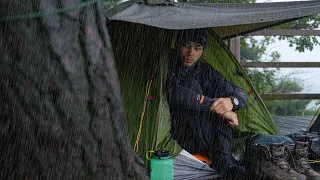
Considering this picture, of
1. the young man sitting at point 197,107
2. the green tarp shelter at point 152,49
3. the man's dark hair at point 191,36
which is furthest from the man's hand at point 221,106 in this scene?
the man's dark hair at point 191,36

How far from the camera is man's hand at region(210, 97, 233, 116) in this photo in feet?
10.00

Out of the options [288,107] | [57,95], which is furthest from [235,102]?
[288,107]

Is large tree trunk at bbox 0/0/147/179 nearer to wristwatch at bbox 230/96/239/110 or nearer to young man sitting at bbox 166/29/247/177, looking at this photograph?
young man sitting at bbox 166/29/247/177

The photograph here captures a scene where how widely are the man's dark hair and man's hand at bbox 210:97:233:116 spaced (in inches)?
20.9

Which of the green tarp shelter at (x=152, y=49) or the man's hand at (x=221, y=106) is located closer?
the green tarp shelter at (x=152, y=49)

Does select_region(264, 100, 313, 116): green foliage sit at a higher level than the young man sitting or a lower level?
lower

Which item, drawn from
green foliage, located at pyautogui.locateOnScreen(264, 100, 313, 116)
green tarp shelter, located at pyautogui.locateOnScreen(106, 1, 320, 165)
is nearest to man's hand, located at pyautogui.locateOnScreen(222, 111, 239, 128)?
green tarp shelter, located at pyautogui.locateOnScreen(106, 1, 320, 165)

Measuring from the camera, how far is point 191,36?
10.5ft

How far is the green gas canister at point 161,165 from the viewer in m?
2.64

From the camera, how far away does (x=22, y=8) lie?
2.38ft

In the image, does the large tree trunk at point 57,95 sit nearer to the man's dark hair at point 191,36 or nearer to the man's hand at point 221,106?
the man's hand at point 221,106

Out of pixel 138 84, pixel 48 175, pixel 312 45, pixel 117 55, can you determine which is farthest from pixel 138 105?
pixel 312 45

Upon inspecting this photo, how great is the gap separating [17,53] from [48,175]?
0.25 m

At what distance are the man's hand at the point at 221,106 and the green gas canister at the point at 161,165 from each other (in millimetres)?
597
